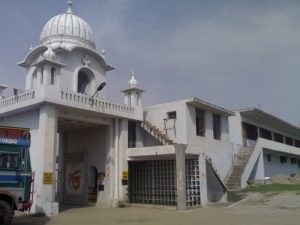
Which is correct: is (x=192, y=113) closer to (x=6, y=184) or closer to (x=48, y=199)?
(x=48, y=199)

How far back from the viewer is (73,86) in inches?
757

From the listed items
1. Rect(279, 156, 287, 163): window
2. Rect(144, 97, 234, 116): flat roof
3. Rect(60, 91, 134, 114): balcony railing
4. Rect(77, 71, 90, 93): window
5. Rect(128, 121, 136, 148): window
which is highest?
Rect(77, 71, 90, 93): window

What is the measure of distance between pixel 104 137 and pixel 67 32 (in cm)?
652

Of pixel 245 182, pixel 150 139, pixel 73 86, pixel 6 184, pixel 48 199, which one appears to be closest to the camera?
pixel 6 184

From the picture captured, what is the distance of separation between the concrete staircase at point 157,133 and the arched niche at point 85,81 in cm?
385

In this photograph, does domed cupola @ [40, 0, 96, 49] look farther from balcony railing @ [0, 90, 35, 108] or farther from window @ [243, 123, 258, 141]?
window @ [243, 123, 258, 141]

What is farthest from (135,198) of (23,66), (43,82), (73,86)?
(23,66)

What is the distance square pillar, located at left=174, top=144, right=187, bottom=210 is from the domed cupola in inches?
341

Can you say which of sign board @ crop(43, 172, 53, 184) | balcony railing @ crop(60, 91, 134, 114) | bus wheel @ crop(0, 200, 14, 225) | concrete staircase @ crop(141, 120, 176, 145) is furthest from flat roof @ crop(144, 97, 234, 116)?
bus wheel @ crop(0, 200, 14, 225)

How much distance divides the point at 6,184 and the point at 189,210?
842cm

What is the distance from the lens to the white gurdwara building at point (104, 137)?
15836mm

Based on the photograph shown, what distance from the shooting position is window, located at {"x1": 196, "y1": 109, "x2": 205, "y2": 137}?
68.2 ft

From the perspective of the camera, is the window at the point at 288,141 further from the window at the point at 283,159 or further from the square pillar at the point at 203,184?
the square pillar at the point at 203,184

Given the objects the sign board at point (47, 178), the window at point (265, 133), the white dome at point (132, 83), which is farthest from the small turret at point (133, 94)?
the window at point (265, 133)
